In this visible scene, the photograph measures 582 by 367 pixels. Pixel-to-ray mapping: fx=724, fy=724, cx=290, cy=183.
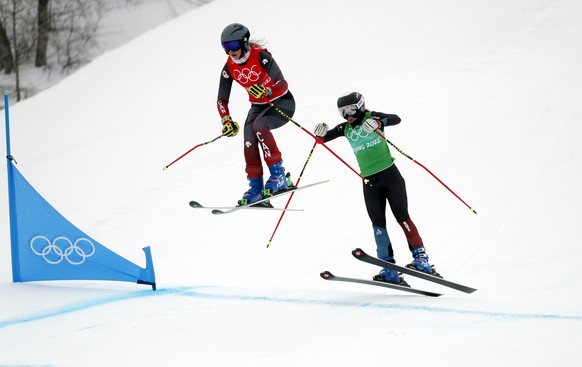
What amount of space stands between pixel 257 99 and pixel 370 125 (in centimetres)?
100

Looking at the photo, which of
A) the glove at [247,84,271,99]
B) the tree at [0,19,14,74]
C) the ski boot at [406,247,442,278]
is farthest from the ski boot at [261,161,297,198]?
the tree at [0,19,14,74]

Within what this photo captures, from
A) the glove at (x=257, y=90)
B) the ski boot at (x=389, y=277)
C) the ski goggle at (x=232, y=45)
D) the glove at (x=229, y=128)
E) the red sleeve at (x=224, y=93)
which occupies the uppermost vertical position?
the ski goggle at (x=232, y=45)

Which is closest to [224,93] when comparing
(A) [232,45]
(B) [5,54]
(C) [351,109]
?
(A) [232,45]

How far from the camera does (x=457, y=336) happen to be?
14.4ft

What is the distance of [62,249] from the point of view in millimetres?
6980

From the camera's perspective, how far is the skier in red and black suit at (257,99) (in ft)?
17.8

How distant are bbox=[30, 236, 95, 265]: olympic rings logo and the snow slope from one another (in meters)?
0.30

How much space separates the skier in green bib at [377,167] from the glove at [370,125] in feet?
0.18

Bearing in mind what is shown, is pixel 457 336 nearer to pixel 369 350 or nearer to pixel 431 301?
pixel 369 350

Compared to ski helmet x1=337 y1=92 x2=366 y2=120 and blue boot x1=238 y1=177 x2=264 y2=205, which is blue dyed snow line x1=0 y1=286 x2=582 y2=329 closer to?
blue boot x1=238 y1=177 x2=264 y2=205

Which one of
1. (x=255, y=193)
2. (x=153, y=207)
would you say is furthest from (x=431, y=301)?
(x=153, y=207)

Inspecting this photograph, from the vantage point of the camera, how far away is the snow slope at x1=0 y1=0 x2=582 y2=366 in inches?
186

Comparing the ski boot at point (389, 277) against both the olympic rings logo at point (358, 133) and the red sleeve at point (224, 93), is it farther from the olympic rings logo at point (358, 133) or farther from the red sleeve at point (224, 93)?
the red sleeve at point (224, 93)

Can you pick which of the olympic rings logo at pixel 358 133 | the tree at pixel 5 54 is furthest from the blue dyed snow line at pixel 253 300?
the tree at pixel 5 54
